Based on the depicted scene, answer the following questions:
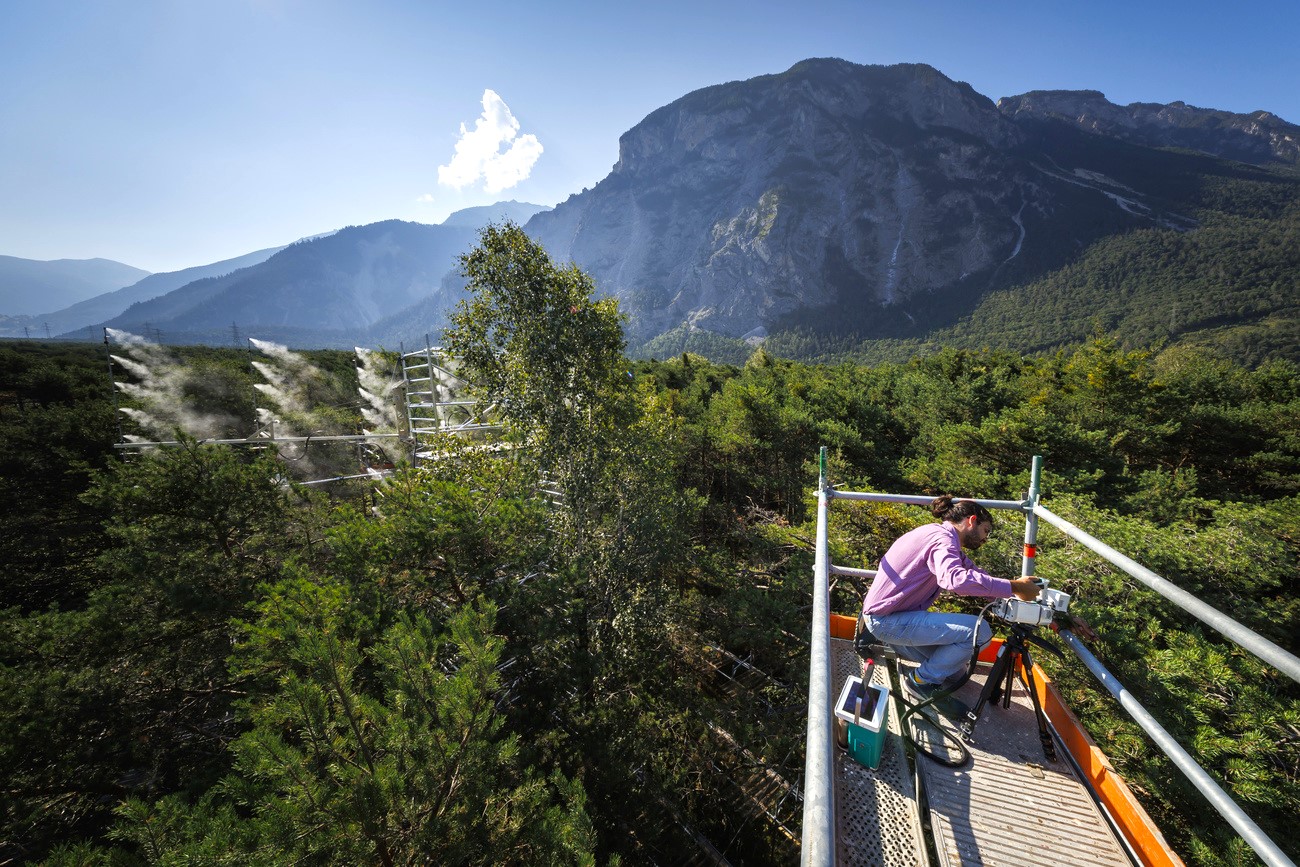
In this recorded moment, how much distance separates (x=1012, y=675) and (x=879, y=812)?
53.5 inches

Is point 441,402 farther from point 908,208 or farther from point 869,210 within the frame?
point 908,208

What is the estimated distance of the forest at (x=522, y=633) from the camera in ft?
11.4

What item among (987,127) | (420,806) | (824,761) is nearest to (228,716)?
(420,806)

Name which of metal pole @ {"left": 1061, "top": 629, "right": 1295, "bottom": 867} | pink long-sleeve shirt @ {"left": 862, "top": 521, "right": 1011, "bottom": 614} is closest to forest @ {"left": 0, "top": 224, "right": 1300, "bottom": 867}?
metal pole @ {"left": 1061, "top": 629, "right": 1295, "bottom": 867}

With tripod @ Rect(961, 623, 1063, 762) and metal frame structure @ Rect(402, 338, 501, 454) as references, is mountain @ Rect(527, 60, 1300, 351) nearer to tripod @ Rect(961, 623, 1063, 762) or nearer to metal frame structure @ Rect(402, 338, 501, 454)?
metal frame structure @ Rect(402, 338, 501, 454)

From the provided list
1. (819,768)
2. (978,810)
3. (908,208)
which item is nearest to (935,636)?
(978,810)

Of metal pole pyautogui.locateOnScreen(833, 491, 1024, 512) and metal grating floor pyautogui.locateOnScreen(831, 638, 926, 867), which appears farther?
metal pole pyautogui.locateOnScreen(833, 491, 1024, 512)

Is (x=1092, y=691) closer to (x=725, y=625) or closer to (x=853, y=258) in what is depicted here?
(x=725, y=625)

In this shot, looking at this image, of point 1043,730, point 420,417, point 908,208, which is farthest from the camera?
point 908,208

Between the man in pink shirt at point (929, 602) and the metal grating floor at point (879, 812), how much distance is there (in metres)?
0.49

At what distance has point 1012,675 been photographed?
3152 mm

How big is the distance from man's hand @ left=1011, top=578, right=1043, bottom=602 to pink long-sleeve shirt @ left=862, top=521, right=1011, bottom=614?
0.33 ft

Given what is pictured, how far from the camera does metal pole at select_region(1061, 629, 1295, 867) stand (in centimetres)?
148

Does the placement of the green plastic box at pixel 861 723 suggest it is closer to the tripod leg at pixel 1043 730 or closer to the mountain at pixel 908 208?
the tripod leg at pixel 1043 730
